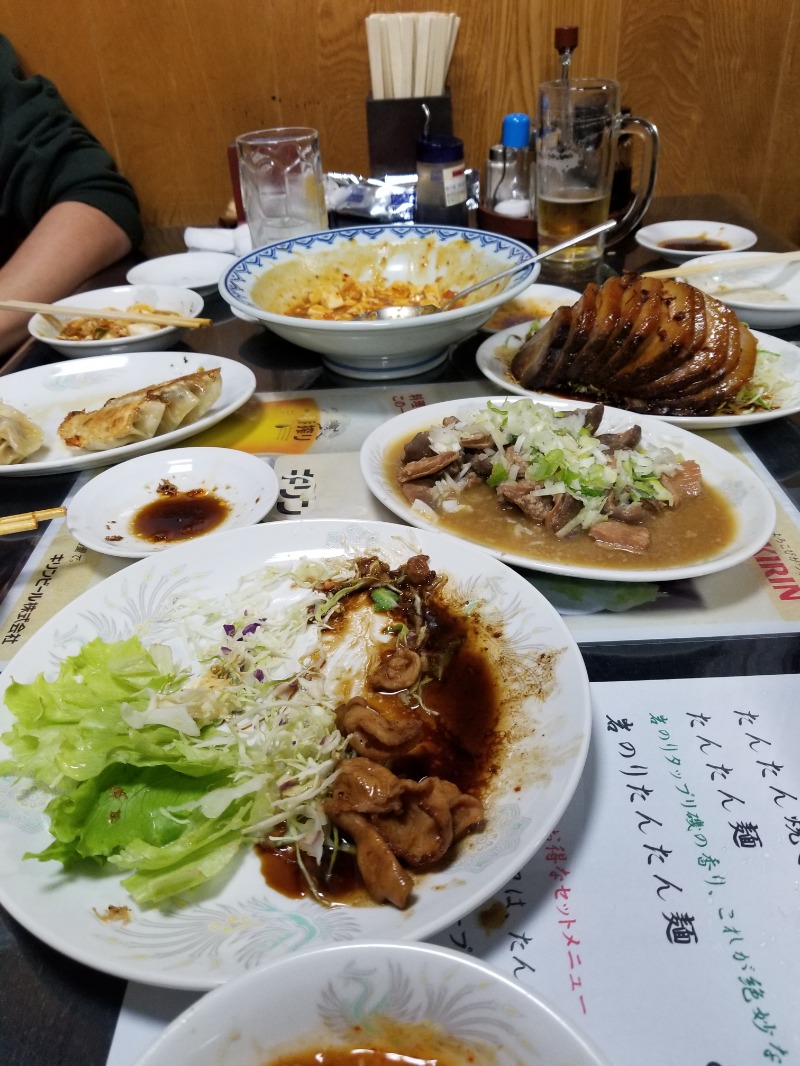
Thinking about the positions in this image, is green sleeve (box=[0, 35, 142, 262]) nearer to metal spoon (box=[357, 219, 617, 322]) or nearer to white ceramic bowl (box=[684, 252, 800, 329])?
metal spoon (box=[357, 219, 617, 322])

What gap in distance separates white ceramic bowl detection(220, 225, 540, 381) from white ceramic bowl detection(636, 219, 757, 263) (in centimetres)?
103

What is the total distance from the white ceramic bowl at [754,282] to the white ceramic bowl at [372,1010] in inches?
95.1

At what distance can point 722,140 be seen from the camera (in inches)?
162

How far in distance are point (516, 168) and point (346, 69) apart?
117 centimetres

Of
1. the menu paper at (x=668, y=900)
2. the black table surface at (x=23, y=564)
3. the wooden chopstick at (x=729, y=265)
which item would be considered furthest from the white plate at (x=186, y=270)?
the menu paper at (x=668, y=900)

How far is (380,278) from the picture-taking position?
281 centimetres

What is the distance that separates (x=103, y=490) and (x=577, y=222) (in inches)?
89.9

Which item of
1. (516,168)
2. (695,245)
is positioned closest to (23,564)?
(516,168)

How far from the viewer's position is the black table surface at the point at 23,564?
867mm

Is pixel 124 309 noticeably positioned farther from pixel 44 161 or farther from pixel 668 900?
pixel 668 900

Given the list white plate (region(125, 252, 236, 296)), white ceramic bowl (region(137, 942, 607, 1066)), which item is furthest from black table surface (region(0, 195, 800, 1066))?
white plate (region(125, 252, 236, 296))

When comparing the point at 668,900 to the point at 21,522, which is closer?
the point at 668,900

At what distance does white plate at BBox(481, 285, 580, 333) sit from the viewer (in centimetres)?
267

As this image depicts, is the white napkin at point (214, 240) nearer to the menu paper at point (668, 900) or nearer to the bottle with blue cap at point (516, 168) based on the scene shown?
the bottle with blue cap at point (516, 168)
